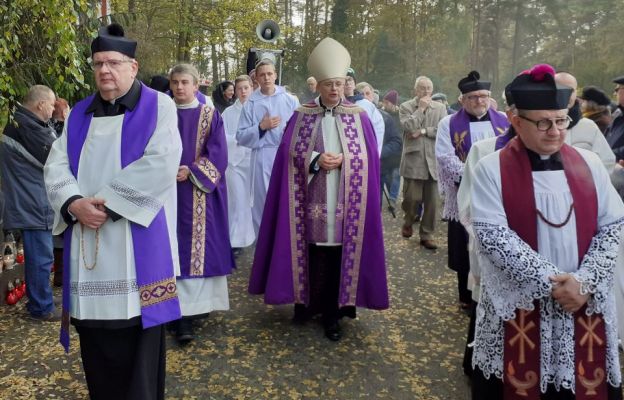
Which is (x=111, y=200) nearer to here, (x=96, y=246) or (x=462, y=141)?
(x=96, y=246)

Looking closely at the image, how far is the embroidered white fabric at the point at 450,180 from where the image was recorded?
4.97m

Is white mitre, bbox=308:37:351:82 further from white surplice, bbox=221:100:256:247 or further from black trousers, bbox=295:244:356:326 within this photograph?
white surplice, bbox=221:100:256:247

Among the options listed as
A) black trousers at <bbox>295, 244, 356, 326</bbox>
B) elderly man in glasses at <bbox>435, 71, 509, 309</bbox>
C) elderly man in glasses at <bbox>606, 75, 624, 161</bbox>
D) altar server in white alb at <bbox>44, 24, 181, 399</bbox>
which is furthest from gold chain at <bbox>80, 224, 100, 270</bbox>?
elderly man in glasses at <bbox>606, 75, 624, 161</bbox>

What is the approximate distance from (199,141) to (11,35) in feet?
4.71

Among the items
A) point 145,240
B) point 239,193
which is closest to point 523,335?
point 145,240

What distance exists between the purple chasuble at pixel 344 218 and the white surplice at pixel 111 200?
5.36 ft

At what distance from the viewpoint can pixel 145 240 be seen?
2867mm

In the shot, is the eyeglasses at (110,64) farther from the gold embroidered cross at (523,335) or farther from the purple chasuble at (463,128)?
the purple chasuble at (463,128)

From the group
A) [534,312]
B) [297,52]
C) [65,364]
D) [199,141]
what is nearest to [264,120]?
[199,141]

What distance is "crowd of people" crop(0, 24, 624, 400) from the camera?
2482 millimetres

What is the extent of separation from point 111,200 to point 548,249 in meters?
2.08

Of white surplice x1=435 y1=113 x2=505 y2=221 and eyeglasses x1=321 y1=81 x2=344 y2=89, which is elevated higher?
eyeglasses x1=321 y1=81 x2=344 y2=89

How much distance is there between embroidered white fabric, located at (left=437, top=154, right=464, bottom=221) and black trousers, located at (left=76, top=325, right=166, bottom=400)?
294 cm

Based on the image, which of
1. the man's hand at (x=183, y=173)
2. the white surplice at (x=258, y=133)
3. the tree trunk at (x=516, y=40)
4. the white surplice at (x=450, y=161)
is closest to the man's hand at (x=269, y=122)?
the white surplice at (x=258, y=133)
